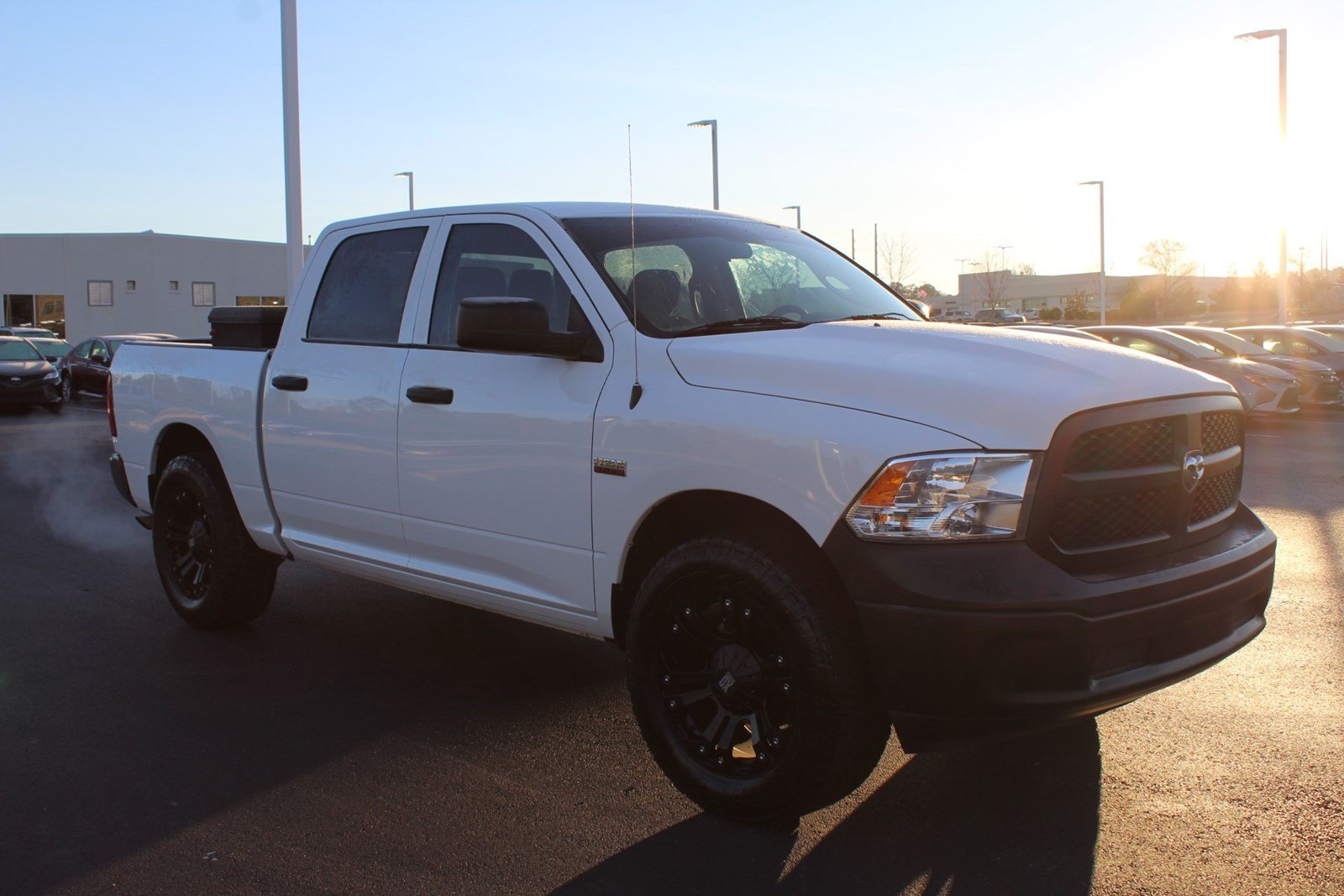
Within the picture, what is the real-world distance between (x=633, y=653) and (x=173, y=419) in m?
3.37

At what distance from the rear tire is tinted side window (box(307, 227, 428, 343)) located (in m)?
1.09

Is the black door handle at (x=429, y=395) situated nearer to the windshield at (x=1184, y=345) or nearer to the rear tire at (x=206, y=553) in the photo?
the rear tire at (x=206, y=553)

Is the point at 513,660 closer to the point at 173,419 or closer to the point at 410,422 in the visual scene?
the point at 410,422

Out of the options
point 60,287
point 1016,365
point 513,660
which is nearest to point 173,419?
point 513,660

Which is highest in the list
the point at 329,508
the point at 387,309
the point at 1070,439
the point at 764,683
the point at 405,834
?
the point at 387,309

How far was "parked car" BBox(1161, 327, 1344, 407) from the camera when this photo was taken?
18891 mm

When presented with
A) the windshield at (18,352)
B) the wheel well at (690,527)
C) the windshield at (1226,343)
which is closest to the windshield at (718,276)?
the wheel well at (690,527)

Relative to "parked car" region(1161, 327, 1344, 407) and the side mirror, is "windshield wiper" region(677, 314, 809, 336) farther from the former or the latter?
"parked car" region(1161, 327, 1344, 407)

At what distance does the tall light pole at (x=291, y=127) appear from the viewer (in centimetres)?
1638

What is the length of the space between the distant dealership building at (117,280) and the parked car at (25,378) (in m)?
30.0

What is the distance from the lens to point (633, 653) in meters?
3.83

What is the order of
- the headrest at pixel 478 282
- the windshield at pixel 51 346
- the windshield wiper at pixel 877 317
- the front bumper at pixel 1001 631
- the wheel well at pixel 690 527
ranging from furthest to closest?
the windshield at pixel 51 346, the headrest at pixel 478 282, the windshield wiper at pixel 877 317, the wheel well at pixel 690 527, the front bumper at pixel 1001 631

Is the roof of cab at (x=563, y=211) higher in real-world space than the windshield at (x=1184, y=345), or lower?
higher

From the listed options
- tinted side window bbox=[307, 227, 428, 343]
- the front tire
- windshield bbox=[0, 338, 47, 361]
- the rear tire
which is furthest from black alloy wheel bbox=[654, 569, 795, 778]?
windshield bbox=[0, 338, 47, 361]
